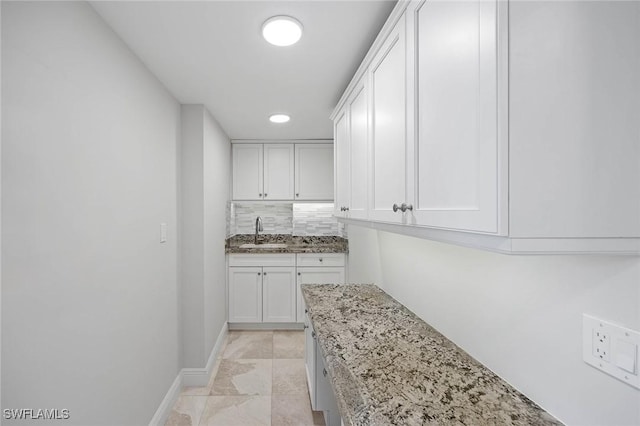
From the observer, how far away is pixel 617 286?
78 cm

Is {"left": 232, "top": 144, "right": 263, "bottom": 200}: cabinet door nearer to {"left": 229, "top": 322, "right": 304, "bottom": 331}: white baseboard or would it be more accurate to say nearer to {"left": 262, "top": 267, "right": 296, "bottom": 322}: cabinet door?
{"left": 262, "top": 267, "right": 296, "bottom": 322}: cabinet door

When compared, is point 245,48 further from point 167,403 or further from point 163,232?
point 167,403

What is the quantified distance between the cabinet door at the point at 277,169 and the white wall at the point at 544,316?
9.61 ft

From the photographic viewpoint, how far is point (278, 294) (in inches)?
160

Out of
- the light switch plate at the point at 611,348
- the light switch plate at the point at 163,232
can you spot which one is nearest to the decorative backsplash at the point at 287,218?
the light switch plate at the point at 163,232

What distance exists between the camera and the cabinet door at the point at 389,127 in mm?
1304

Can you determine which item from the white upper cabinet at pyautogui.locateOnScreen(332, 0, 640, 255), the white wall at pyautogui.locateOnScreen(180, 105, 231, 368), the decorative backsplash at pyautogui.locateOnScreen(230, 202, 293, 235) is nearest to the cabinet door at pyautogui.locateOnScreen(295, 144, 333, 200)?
the decorative backsplash at pyautogui.locateOnScreen(230, 202, 293, 235)

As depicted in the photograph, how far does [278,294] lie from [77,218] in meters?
2.90

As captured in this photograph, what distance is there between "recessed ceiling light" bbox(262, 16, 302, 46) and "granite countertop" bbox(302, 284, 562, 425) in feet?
4.95

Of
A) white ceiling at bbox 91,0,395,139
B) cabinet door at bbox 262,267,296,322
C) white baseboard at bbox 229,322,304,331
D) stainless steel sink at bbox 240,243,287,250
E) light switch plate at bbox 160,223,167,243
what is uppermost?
white ceiling at bbox 91,0,395,139

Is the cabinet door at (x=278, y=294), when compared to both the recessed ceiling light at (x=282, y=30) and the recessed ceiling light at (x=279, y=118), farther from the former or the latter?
the recessed ceiling light at (x=282, y=30)

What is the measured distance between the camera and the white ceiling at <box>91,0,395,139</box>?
1.47m

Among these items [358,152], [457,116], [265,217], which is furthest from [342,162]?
[265,217]

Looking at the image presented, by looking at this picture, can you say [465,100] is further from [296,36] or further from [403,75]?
[296,36]
